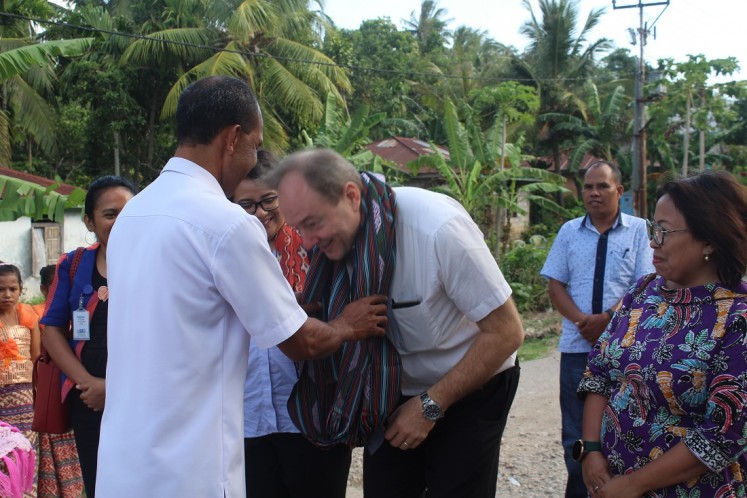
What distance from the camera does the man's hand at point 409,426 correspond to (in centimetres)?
252

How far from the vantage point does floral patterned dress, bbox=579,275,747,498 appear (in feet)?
7.11

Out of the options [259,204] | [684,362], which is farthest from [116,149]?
[684,362]

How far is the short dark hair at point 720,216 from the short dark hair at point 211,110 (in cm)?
147

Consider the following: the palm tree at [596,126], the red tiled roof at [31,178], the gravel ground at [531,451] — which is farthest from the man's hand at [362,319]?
the palm tree at [596,126]

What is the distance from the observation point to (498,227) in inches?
524

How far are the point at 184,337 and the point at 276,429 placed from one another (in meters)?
1.05

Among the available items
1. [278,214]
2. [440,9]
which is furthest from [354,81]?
[278,214]

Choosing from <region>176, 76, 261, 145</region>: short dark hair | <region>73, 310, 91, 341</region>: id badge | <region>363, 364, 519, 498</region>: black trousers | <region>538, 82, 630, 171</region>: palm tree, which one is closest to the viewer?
<region>176, 76, 261, 145</region>: short dark hair

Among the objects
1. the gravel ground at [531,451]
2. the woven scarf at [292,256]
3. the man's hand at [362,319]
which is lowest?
the gravel ground at [531,451]

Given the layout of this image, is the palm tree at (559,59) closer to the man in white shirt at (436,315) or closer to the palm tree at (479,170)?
the palm tree at (479,170)

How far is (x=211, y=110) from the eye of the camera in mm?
A: 2109

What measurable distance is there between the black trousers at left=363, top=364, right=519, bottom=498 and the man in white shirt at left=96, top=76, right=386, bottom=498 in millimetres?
872

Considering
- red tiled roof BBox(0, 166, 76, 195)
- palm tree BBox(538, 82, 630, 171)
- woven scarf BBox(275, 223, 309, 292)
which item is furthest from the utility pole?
woven scarf BBox(275, 223, 309, 292)

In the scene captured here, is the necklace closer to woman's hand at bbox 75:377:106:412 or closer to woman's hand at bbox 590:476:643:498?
woman's hand at bbox 75:377:106:412
